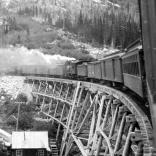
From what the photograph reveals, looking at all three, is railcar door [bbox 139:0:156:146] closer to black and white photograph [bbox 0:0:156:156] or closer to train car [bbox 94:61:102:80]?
black and white photograph [bbox 0:0:156:156]

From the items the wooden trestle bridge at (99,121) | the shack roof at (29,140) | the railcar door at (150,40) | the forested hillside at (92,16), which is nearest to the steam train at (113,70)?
the wooden trestle bridge at (99,121)

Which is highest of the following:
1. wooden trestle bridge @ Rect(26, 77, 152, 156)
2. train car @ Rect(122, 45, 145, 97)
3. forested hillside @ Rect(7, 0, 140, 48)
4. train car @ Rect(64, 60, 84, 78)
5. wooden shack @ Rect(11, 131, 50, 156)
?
forested hillside @ Rect(7, 0, 140, 48)

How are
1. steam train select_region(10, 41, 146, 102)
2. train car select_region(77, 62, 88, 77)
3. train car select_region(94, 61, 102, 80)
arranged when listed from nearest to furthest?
steam train select_region(10, 41, 146, 102), train car select_region(94, 61, 102, 80), train car select_region(77, 62, 88, 77)

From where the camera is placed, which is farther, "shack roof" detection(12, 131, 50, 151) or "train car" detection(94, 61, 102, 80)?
"shack roof" detection(12, 131, 50, 151)

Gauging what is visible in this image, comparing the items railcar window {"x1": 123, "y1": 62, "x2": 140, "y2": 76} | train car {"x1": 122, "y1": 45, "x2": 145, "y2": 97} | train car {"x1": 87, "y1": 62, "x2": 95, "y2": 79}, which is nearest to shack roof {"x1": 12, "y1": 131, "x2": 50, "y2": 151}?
train car {"x1": 87, "y1": 62, "x2": 95, "y2": 79}

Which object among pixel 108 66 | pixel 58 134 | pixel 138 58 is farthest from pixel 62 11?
pixel 138 58

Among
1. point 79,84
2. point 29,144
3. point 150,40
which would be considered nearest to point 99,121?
point 79,84

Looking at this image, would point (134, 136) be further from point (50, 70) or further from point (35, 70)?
point (35, 70)
